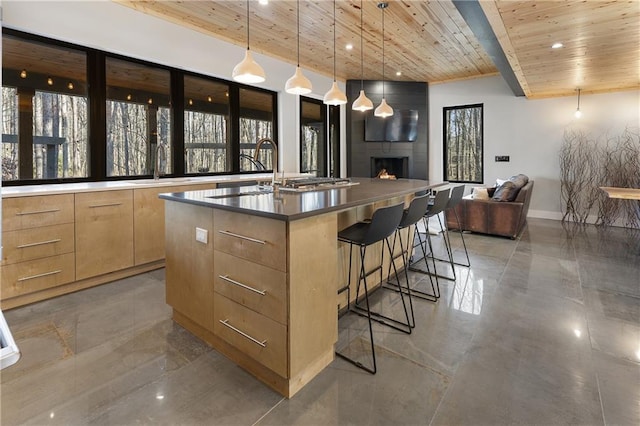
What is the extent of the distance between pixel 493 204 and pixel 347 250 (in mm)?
3573

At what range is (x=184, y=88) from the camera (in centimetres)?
448

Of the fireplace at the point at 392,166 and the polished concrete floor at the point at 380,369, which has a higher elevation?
the fireplace at the point at 392,166

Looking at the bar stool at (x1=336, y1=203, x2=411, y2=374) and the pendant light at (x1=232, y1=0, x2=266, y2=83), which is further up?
the pendant light at (x1=232, y1=0, x2=266, y2=83)

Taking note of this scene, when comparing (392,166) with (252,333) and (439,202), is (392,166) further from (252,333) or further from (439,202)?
(252,333)

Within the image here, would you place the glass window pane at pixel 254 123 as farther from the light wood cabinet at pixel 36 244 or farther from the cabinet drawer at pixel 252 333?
the cabinet drawer at pixel 252 333

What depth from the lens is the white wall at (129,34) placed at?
310 cm

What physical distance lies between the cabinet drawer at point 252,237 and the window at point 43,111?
2427mm

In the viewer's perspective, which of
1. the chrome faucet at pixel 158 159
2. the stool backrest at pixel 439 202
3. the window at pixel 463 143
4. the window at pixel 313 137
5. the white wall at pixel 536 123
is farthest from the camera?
the window at pixel 463 143

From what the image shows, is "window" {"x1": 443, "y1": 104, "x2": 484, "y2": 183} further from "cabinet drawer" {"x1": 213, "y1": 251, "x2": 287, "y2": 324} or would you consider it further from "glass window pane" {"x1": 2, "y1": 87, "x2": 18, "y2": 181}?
"glass window pane" {"x1": 2, "y1": 87, "x2": 18, "y2": 181}

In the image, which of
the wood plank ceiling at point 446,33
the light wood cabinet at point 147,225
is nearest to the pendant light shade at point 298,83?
the wood plank ceiling at point 446,33

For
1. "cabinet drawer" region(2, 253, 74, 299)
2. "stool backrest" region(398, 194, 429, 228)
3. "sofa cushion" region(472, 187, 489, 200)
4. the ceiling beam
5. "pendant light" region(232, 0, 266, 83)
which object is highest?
the ceiling beam

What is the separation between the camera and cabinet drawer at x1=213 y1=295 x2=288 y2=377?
1.73 meters

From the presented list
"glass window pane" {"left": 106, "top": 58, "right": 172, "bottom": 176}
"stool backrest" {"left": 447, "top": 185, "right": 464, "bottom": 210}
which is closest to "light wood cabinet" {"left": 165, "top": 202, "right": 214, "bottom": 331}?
"glass window pane" {"left": 106, "top": 58, "right": 172, "bottom": 176}

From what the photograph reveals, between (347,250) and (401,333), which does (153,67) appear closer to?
(347,250)
